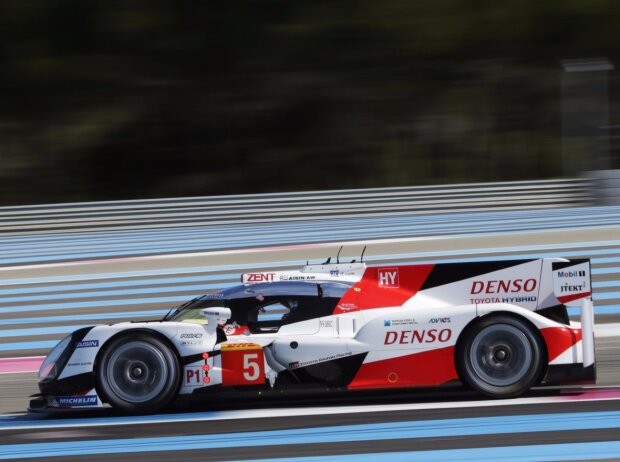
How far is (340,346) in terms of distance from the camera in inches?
258

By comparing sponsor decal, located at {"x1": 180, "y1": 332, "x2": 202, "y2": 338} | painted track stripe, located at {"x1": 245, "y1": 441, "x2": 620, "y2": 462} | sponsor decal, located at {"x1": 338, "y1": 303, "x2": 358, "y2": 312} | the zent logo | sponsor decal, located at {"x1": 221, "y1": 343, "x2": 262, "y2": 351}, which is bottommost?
painted track stripe, located at {"x1": 245, "y1": 441, "x2": 620, "y2": 462}

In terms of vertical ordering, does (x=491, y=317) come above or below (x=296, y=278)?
below

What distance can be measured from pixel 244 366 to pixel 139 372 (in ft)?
2.48

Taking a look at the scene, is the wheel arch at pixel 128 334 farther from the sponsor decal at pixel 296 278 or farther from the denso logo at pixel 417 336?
the denso logo at pixel 417 336

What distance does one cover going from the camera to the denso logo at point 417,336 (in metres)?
6.56

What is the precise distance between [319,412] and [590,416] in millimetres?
1832

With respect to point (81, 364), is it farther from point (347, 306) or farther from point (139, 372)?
point (347, 306)

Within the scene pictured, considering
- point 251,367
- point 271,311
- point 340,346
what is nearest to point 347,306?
point 340,346

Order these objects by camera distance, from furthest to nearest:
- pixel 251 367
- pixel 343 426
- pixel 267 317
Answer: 1. pixel 267 317
2. pixel 251 367
3. pixel 343 426

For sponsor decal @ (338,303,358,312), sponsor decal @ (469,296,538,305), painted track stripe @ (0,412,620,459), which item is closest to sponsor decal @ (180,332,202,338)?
painted track stripe @ (0,412,620,459)

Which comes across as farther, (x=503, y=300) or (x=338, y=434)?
(x=503, y=300)

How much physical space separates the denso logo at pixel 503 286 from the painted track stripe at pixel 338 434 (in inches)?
39.2

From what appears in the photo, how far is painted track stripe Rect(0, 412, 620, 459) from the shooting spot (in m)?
5.79

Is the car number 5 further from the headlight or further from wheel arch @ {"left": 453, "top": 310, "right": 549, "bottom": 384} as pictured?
wheel arch @ {"left": 453, "top": 310, "right": 549, "bottom": 384}
